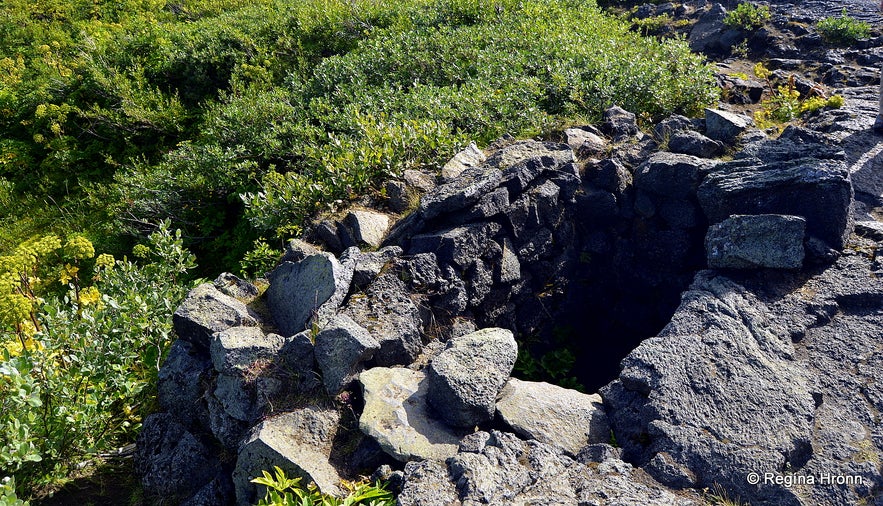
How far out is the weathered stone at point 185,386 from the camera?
18.4ft

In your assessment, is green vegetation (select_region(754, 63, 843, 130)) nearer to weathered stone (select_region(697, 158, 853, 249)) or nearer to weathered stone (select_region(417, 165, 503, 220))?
weathered stone (select_region(697, 158, 853, 249))

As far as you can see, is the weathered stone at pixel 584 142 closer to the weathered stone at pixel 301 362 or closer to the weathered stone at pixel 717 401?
the weathered stone at pixel 717 401

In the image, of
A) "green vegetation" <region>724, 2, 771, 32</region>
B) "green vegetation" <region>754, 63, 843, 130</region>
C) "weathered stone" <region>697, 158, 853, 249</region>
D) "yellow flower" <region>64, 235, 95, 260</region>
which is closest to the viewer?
"weathered stone" <region>697, 158, 853, 249</region>

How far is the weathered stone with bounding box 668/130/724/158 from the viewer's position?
757 centimetres

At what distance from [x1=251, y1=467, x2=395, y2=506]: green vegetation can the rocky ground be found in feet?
0.37

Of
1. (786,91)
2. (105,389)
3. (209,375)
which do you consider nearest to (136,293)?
(105,389)

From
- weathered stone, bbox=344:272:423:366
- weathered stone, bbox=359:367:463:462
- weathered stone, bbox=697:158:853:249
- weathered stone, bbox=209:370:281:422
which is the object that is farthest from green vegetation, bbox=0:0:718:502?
weathered stone, bbox=697:158:853:249

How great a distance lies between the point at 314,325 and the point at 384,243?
1.74 meters

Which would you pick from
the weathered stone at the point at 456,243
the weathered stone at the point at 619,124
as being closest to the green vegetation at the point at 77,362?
the weathered stone at the point at 456,243

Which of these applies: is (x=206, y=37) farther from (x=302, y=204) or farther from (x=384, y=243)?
(x=384, y=243)

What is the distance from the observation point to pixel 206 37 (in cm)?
1521

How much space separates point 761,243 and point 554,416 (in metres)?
2.68

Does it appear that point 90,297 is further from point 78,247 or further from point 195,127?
point 195,127

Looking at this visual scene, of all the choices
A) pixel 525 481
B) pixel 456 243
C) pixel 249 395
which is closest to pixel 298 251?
pixel 456 243
